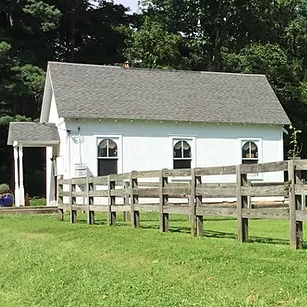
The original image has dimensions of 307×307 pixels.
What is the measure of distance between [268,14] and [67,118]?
21.3 m

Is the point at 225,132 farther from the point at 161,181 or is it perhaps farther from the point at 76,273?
the point at 76,273

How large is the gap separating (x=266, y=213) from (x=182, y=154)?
Result: 55.1 feet

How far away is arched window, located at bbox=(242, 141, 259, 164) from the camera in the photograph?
26.7 meters

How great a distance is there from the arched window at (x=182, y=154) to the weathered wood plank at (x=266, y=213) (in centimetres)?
1617

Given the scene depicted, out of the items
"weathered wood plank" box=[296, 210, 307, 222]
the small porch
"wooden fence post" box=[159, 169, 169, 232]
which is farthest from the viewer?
the small porch

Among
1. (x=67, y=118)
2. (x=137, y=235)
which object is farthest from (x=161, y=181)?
(x=67, y=118)

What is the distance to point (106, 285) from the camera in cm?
715

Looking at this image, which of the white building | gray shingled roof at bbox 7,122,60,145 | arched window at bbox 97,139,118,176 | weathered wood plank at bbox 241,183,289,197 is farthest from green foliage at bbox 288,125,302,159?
weathered wood plank at bbox 241,183,289,197

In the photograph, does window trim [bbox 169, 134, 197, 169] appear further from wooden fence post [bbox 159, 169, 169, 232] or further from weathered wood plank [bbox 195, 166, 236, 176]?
weathered wood plank [bbox 195, 166, 236, 176]

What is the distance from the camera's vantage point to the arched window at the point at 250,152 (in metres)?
26.7

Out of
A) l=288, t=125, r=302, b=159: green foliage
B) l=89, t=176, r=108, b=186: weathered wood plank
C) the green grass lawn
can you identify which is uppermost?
l=288, t=125, r=302, b=159: green foliage

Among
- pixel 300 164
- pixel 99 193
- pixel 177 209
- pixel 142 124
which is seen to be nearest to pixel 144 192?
pixel 177 209

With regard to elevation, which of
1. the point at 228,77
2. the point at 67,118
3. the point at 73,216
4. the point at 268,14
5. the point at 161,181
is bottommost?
the point at 73,216

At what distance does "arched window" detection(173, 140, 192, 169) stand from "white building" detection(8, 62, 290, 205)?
4 centimetres
